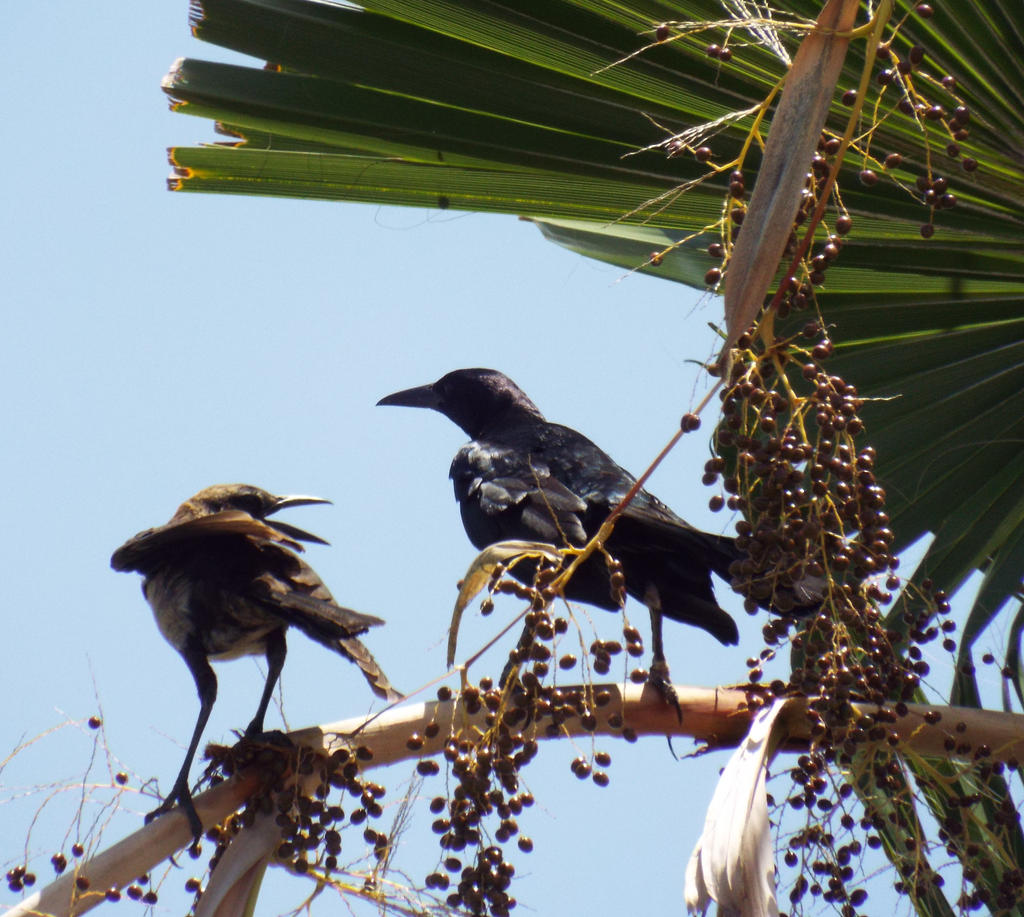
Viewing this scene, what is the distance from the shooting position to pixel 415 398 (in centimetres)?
543

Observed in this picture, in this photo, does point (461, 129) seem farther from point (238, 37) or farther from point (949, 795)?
point (949, 795)

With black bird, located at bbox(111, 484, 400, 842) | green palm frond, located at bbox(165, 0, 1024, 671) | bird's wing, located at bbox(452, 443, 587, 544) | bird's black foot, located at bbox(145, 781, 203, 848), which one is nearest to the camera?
bird's black foot, located at bbox(145, 781, 203, 848)

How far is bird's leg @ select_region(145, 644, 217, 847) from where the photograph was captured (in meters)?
2.32

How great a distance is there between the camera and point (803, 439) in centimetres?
194

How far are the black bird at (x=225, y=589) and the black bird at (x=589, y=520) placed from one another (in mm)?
600

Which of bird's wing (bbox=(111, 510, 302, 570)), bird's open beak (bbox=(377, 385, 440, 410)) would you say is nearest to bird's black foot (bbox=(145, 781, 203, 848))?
bird's wing (bbox=(111, 510, 302, 570))

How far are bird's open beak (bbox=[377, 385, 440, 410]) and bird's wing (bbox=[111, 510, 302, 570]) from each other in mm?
1873

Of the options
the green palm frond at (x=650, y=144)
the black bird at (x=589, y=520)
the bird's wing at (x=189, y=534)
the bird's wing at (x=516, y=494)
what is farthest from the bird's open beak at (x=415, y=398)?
the green palm frond at (x=650, y=144)

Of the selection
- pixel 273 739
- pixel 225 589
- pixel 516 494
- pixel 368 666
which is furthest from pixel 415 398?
pixel 273 739

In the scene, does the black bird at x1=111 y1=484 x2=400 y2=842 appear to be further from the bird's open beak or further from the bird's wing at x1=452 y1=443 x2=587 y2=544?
the bird's open beak

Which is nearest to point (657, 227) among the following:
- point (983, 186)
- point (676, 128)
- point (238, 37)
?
point (676, 128)

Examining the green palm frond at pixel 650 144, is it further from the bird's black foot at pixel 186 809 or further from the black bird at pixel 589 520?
the bird's black foot at pixel 186 809

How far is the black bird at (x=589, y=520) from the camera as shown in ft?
10.7

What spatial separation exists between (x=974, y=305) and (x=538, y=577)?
5.55 ft
